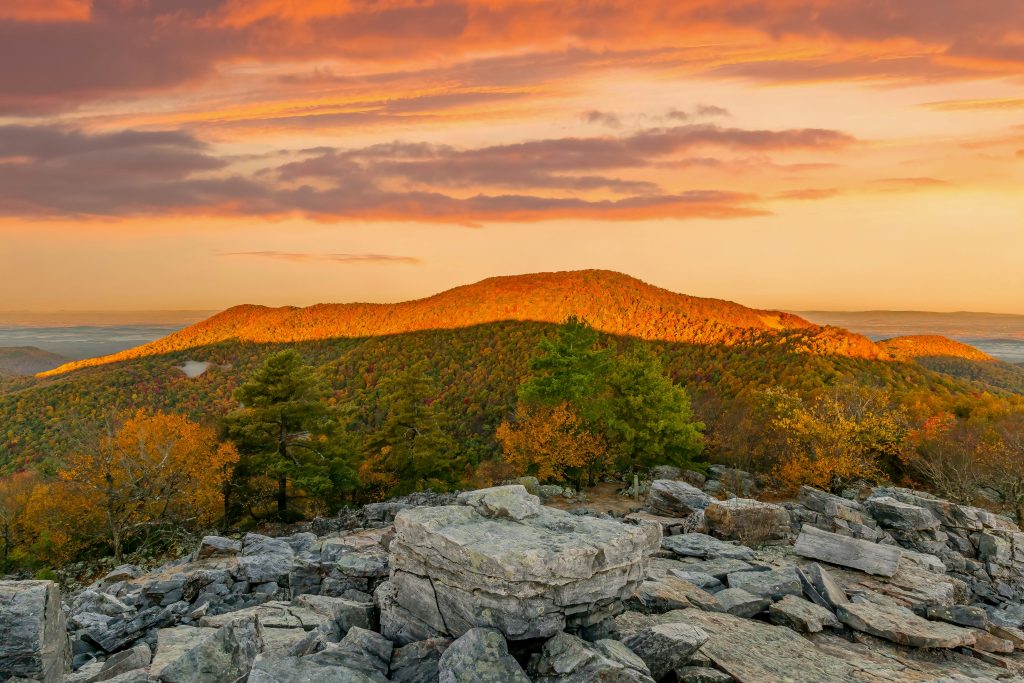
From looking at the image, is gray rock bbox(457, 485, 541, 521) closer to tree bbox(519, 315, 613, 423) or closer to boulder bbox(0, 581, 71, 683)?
boulder bbox(0, 581, 71, 683)

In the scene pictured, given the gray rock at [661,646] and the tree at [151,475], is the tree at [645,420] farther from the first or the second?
the gray rock at [661,646]

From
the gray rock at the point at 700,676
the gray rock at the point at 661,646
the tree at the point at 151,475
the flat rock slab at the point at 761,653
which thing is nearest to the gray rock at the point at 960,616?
the flat rock slab at the point at 761,653

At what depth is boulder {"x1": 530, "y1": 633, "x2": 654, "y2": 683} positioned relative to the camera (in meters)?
10.1

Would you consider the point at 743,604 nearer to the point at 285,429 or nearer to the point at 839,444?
the point at 839,444

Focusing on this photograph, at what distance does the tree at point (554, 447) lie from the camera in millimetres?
39875

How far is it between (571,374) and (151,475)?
88.7 feet

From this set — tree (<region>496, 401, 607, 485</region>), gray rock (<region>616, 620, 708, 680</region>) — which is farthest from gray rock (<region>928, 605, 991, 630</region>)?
tree (<region>496, 401, 607, 485</region>)

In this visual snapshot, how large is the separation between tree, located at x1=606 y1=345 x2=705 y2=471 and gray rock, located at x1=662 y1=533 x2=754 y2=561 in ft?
69.1

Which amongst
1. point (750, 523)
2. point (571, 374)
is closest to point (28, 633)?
point (750, 523)

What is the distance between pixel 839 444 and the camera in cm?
3553

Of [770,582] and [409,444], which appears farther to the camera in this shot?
[409,444]

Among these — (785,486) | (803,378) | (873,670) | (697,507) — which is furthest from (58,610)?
(803,378)

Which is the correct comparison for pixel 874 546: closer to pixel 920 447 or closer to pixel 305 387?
pixel 920 447

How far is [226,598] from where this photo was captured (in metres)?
17.6
